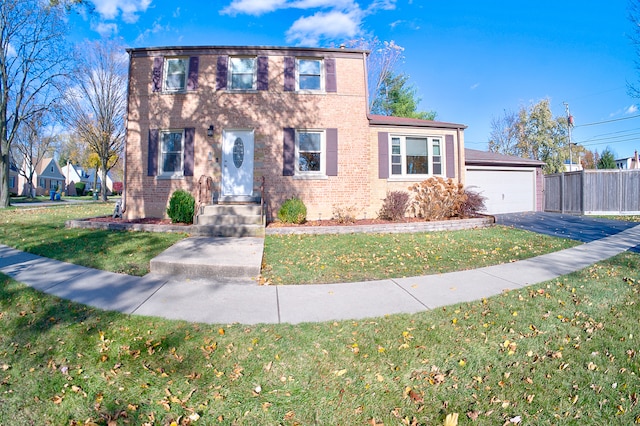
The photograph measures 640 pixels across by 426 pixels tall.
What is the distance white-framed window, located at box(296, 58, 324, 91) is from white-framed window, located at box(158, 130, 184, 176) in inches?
181

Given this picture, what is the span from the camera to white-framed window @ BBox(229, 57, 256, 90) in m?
10.6

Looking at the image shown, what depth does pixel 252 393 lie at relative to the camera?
7.25 feet

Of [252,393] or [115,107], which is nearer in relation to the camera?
[252,393]

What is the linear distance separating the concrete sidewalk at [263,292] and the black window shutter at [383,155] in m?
6.35

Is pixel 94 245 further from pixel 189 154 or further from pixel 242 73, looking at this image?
pixel 242 73

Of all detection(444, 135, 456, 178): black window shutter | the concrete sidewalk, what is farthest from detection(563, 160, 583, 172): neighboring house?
the concrete sidewalk

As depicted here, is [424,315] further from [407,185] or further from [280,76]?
[280,76]

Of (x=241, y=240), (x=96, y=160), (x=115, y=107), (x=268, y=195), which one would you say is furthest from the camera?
(x=96, y=160)

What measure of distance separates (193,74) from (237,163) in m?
3.37

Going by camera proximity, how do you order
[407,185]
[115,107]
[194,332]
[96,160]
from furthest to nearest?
[96,160]
[115,107]
[407,185]
[194,332]

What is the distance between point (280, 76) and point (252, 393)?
10380 millimetres

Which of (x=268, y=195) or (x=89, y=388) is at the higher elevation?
(x=268, y=195)

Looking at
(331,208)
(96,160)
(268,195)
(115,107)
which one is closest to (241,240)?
(268,195)

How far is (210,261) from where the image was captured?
5.04 meters
